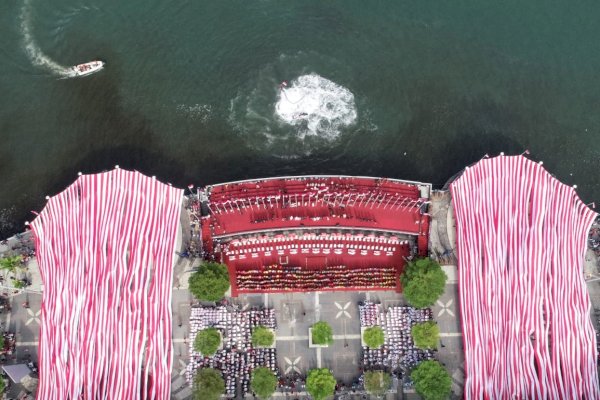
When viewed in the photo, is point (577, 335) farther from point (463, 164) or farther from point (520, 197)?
point (463, 164)

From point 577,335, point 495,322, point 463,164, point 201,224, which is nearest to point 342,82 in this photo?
point 463,164

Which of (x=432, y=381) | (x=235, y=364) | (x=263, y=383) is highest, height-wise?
(x=235, y=364)

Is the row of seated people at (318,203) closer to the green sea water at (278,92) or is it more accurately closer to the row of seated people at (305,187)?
Result: the row of seated people at (305,187)

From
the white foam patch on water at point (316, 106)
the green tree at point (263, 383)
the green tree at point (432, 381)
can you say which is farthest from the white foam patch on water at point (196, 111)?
the green tree at point (432, 381)

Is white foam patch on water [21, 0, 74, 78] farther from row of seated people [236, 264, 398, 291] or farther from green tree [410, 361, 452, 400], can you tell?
green tree [410, 361, 452, 400]

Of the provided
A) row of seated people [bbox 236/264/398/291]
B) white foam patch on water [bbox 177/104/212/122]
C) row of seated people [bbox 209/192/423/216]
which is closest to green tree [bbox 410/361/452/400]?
row of seated people [bbox 236/264/398/291]

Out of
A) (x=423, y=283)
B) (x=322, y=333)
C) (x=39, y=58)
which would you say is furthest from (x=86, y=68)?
(x=423, y=283)

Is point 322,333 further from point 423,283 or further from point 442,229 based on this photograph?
point 442,229
